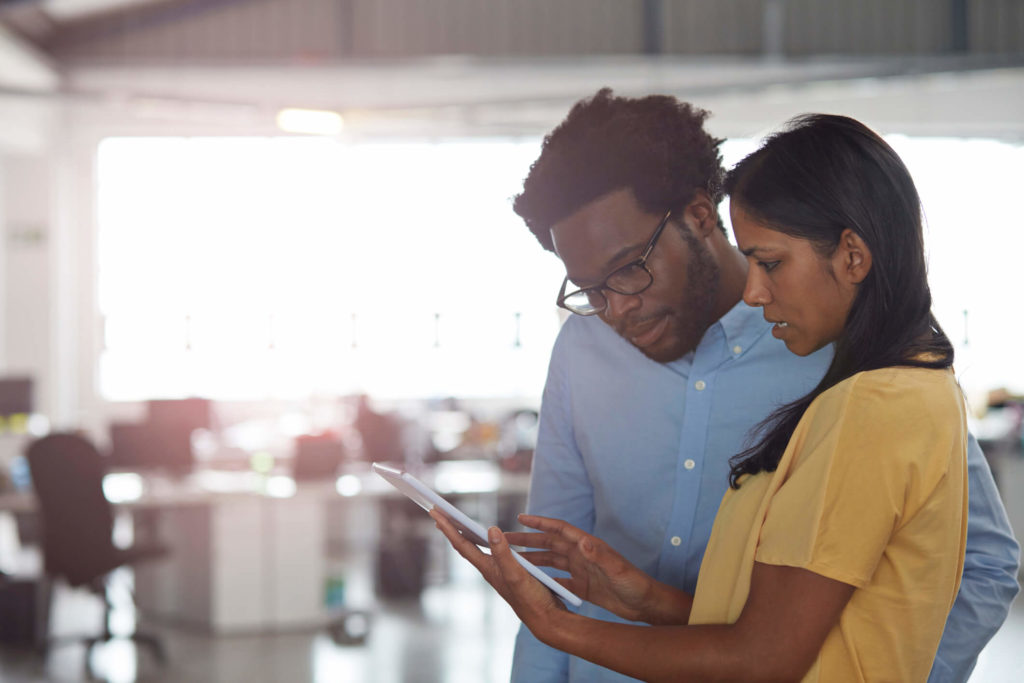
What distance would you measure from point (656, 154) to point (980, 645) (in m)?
0.85

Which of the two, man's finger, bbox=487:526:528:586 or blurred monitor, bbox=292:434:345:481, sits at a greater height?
man's finger, bbox=487:526:528:586

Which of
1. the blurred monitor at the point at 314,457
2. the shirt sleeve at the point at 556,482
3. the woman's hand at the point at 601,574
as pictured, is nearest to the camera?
the woman's hand at the point at 601,574

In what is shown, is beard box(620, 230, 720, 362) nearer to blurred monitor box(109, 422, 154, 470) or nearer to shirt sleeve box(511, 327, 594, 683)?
shirt sleeve box(511, 327, 594, 683)

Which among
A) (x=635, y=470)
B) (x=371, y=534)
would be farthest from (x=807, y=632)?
(x=371, y=534)

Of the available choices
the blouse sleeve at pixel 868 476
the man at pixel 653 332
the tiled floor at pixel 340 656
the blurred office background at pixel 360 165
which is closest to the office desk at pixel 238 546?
the tiled floor at pixel 340 656

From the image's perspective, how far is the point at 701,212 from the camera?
62.3 inches

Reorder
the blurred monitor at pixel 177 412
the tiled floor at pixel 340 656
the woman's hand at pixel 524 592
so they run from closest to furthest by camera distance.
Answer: the woman's hand at pixel 524 592 < the tiled floor at pixel 340 656 < the blurred monitor at pixel 177 412

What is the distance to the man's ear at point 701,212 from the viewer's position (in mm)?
1576

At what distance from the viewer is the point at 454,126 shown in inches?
436

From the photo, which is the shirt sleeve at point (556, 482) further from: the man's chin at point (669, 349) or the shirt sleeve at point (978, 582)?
the shirt sleeve at point (978, 582)

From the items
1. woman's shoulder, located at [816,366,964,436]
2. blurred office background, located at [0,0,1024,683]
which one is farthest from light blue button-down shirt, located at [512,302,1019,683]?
blurred office background, located at [0,0,1024,683]

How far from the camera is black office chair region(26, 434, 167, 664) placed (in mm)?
5000

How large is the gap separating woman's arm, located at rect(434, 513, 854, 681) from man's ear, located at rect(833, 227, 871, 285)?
35 centimetres

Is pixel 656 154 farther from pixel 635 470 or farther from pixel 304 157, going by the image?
pixel 304 157
